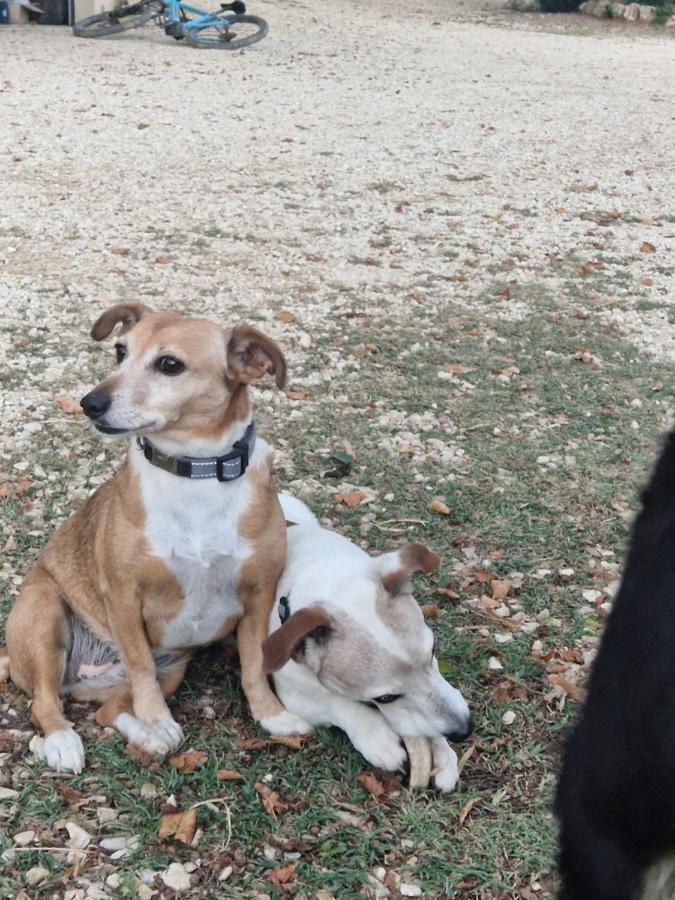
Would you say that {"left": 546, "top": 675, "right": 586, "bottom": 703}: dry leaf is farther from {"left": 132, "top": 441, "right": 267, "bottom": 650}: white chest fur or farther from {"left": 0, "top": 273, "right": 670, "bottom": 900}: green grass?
{"left": 132, "top": 441, "right": 267, "bottom": 650}: white chest fur

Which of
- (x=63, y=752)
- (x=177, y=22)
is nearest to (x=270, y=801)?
(x=63, y=752)

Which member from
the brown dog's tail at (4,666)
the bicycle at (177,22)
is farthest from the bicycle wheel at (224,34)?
the brown dog's tail at (4,666)

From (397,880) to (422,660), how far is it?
62 cm

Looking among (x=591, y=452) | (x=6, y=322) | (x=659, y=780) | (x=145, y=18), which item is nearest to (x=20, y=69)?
(x=145, y=18)

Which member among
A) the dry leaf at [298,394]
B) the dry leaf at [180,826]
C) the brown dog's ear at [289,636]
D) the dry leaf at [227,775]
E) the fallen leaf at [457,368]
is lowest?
the dry leaf at [298,394]

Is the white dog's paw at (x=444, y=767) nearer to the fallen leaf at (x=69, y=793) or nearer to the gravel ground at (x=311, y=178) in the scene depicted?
the fallen leaf at (x=69, y=793)

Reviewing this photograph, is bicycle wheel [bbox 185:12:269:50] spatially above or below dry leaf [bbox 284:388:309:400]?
below

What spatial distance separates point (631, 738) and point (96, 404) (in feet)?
8.22

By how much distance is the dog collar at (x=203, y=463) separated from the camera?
3.11 metres

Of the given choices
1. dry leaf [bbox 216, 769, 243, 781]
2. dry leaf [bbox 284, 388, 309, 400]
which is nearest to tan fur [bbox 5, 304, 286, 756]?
dry leaf [bbox 216, 769, 243, 781]

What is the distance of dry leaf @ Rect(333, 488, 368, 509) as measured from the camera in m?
4.59

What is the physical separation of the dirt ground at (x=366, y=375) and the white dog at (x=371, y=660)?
130mm

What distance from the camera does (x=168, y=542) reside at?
311 centimetres

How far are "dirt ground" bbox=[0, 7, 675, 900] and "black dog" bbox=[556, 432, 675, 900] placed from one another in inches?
4.1
